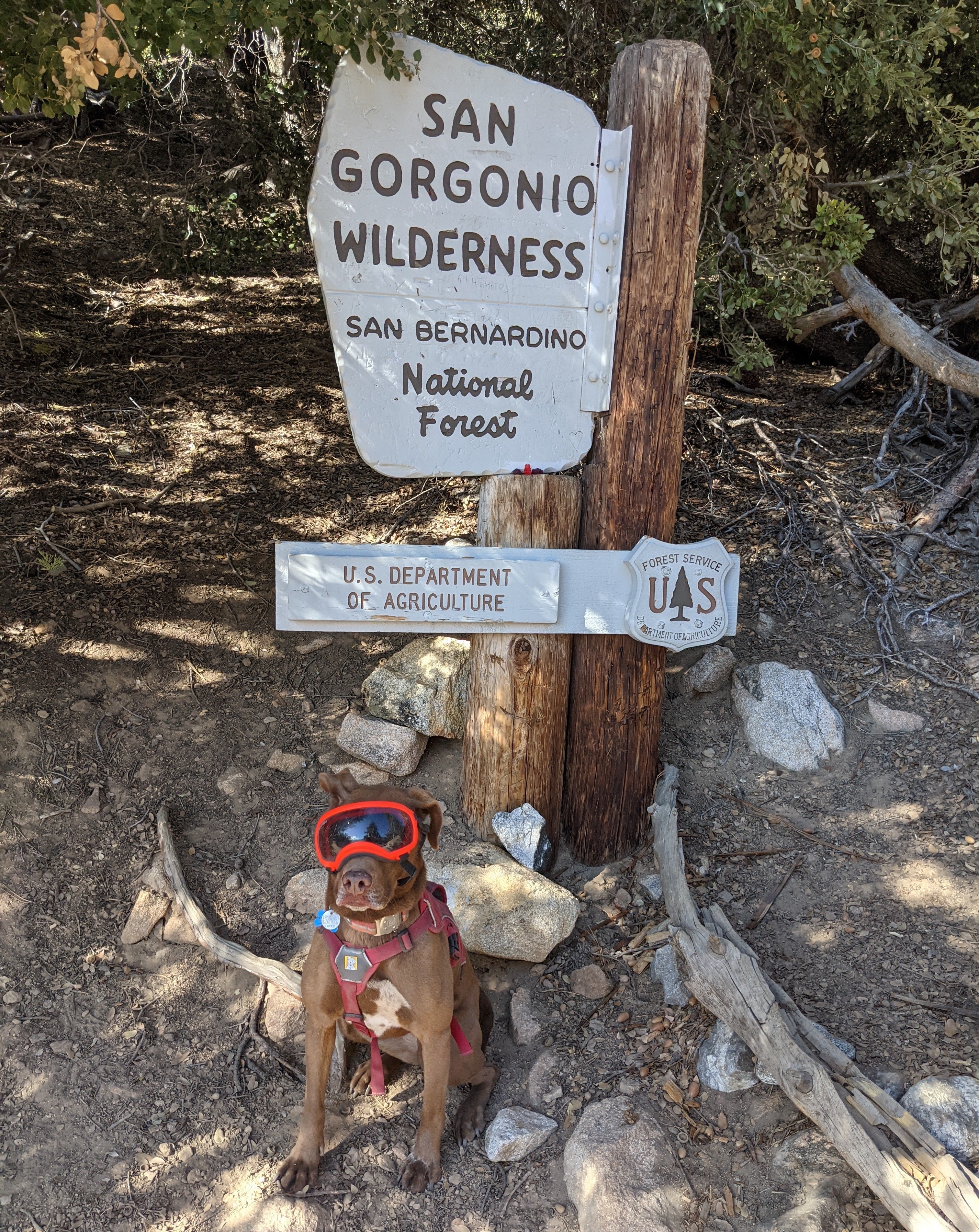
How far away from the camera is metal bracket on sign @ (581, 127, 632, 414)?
3.35 m

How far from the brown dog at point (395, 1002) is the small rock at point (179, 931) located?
3.01ft

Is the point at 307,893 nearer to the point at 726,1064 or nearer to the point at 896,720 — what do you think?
the point at 726,1064

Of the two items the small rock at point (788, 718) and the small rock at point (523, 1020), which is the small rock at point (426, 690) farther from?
the small rock at point (788, 718)

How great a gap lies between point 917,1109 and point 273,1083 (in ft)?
6.58

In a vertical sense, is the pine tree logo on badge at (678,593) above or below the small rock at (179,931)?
above

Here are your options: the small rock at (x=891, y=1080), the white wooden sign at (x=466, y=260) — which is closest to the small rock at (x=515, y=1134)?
the small rock at (x=891, y=1080)

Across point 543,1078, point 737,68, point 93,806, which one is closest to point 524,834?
point 543,1078

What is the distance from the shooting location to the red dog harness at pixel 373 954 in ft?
8.40

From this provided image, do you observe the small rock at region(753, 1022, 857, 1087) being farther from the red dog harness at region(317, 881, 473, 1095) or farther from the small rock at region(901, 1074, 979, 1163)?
the red dog harness at region(317, 881, 473, 1095)

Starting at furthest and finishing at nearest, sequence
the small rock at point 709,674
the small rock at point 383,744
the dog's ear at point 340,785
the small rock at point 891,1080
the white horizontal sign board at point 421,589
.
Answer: the small rock at point 709,674 < the small rock at point 383,744 < the white horizontal sign board at point 421,589 < the small rock at point 891,1080 < the dog's ear at point 340,785

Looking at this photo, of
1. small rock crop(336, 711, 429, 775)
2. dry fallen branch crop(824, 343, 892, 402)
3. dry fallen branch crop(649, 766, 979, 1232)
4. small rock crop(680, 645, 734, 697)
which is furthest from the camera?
dry fallen branch crop(824, 343, 892, 402)

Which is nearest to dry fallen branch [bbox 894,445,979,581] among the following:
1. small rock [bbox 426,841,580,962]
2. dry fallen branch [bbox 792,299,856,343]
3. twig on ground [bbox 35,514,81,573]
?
dry fallen branch [bbox 792,299,856,343]

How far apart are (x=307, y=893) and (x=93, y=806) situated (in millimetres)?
1014

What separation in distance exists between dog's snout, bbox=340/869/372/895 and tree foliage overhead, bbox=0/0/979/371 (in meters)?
2.27
